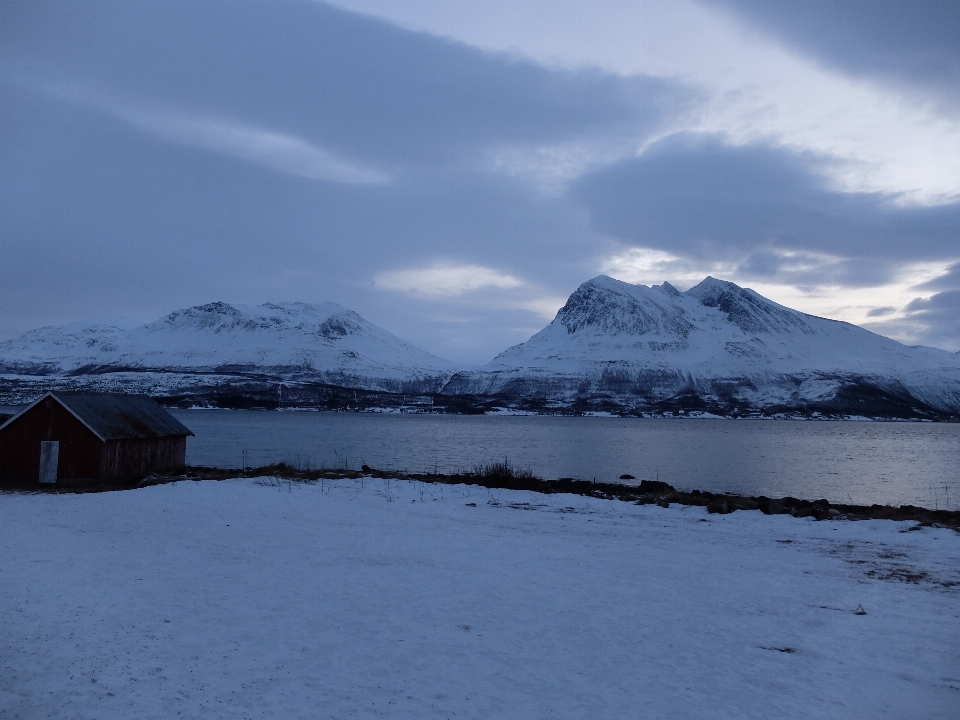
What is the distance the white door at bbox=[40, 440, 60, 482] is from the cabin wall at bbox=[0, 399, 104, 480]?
298 mm

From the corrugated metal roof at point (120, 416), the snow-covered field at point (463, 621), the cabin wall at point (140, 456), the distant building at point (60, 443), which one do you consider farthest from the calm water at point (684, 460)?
the snow-covered field at point (463, 621)

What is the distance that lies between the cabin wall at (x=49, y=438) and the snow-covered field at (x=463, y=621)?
11552 millimetres

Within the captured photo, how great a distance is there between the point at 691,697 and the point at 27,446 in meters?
34.8

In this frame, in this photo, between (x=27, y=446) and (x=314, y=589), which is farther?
(x=27, y=446)

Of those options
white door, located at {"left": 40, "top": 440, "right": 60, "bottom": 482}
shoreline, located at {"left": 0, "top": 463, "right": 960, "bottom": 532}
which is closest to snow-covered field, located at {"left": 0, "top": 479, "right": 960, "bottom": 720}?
shoreline, located at {"left": 0, "top": 463, "right": 960, "bottom": 532}

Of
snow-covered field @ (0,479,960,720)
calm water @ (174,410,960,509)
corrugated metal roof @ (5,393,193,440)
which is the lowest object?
calm water @ (174,410,960,509)

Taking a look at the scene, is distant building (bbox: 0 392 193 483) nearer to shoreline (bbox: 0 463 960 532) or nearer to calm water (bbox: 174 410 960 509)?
shoreline (bbox: 0 463 960 532)

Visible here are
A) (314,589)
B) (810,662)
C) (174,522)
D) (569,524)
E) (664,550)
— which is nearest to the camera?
(810,662)

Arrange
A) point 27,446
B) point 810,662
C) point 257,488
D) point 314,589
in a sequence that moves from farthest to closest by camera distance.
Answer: point 27,446
point 257,488
point 314,589
point 810,662

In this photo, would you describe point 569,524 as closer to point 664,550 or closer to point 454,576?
point 664,550

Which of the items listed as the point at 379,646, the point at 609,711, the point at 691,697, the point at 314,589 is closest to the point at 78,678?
the point at 379,646

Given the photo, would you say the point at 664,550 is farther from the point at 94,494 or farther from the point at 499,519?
the point at 94,494

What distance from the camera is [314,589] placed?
1465 centimetres

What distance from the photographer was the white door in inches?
1268
